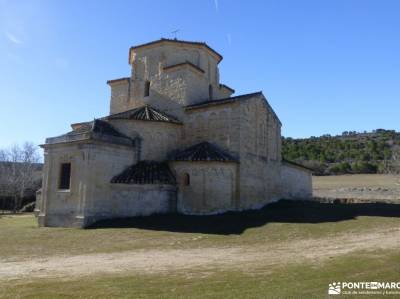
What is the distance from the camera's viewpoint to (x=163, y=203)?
20391mm

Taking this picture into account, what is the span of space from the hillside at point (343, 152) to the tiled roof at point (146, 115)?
35.1 metres

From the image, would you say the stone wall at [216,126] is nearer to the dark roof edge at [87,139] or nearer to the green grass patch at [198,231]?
the dark roof edge at [87,139]

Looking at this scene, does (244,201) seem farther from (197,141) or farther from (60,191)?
(60,191)

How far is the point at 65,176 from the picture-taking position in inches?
794

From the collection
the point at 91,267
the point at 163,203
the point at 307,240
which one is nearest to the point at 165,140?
the point at 163,203

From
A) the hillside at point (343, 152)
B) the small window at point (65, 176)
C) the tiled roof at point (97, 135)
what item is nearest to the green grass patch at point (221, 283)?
the tiled roof at point (97, 135)

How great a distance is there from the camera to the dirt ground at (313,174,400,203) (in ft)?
117

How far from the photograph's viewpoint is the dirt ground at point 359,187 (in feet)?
117

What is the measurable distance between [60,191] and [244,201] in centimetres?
1074

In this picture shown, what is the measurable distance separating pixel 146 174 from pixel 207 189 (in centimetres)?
A: 363
